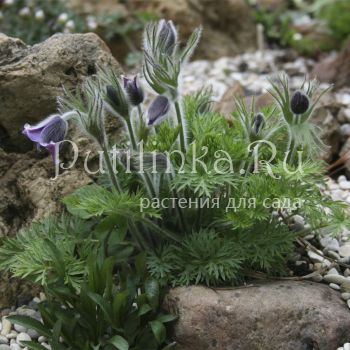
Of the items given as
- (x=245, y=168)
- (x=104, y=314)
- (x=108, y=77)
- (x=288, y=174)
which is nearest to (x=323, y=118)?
(x=245, y=168)

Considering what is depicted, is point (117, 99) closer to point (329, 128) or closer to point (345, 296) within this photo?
point (345, 296)

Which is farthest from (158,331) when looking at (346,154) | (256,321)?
(346,154)

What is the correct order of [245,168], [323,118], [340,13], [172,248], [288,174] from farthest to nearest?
[340,13] < [323,118] < [245,168] < [172,248] < [288,174]

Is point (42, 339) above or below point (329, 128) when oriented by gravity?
below

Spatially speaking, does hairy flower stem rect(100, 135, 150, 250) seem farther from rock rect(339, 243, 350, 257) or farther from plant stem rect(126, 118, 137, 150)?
rock rect(339, 243, 350, 257)

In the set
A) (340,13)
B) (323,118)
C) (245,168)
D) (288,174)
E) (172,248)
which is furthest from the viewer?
(340,13)

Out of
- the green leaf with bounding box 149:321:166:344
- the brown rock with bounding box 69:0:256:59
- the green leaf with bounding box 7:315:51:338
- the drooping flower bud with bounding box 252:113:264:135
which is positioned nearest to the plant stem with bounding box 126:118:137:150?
the drooping flower bud with bounding box 252:113:264:135

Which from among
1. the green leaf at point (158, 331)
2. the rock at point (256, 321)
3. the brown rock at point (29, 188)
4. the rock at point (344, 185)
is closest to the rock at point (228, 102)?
the rock at point (344, 185)

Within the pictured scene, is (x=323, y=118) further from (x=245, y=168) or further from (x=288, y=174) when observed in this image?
(x=288, y=174)
